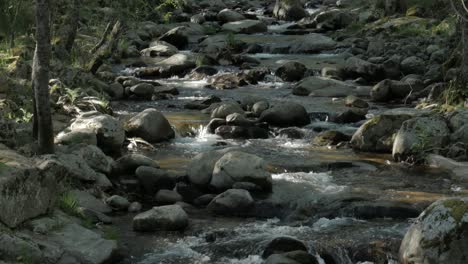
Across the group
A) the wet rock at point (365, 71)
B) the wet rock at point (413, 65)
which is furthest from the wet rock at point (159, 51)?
the wet rock at point (413, 65)

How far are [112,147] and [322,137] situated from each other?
14.4 ft

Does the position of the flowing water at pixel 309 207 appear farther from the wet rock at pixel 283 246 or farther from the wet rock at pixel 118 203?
the wet rock at pixel 118 203

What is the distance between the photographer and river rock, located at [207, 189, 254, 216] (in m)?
9.64

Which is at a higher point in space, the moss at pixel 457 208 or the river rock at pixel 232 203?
the moss at pixel 457 208

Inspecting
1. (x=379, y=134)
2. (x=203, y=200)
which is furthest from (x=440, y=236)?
(x=379, y=134)

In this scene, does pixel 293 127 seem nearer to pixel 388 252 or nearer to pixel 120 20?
pixel 120 20

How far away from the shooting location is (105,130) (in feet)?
41.0

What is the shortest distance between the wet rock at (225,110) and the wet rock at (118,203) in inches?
239

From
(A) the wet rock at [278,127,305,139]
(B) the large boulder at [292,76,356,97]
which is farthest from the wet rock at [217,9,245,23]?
(A) the wet rock at [278,127,305,139]

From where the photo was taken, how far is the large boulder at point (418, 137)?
12266 mm

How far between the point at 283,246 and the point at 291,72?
1379 centimetres

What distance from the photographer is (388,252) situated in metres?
7.96

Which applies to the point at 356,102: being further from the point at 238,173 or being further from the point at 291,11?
the point at 291,11

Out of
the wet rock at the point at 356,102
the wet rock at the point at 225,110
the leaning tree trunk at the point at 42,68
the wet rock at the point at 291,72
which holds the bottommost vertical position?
the wet rock at the point at 291,72
